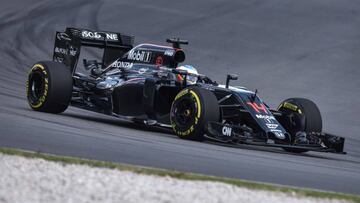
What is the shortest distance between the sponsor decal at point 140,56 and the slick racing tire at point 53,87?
1.14 metres

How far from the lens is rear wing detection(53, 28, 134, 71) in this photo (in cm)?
1692

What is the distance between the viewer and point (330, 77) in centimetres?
2205

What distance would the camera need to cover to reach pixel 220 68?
77.5 ft

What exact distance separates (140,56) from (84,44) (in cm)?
127

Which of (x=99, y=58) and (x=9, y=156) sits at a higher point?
(x=99, y=58)

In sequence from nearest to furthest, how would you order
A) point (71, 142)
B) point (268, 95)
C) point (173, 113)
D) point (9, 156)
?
point (9, 156) < point (71, 142) < point (173, 113) < point (268, 95)

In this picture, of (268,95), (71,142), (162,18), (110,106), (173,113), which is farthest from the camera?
(162,18)

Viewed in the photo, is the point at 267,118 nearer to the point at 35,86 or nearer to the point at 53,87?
the point at 53,87

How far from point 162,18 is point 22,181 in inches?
817

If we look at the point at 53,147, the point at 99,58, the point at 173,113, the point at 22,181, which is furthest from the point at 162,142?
the point at 99,58

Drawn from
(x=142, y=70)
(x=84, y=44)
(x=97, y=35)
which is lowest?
(x=142, y=70)

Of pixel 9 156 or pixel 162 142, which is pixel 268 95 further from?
pixel 9 156

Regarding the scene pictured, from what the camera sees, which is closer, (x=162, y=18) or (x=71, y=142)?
(x=71, y=142)

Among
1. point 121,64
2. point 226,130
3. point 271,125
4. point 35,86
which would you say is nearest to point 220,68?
point 121,64
